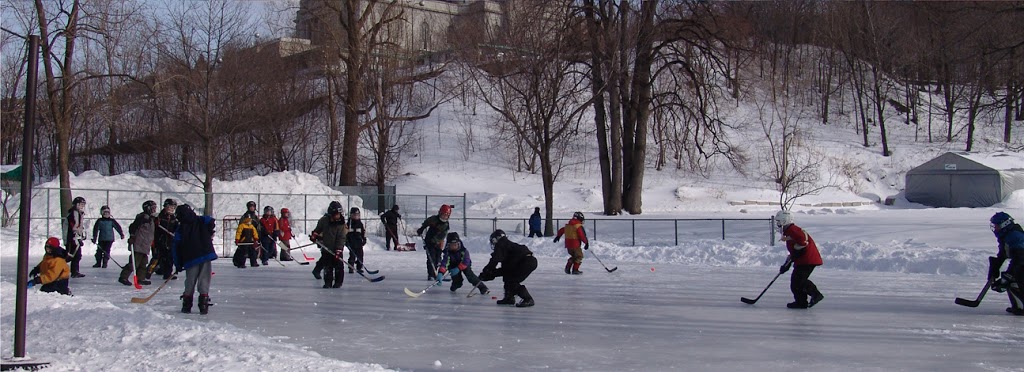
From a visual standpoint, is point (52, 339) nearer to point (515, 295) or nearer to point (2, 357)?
point (2, 357)

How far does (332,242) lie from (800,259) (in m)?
7.10

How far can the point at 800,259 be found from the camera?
1059 centimetres

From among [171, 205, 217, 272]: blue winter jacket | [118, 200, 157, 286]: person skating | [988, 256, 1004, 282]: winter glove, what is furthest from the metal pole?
[988, 256, 1004, 282]: winter glove

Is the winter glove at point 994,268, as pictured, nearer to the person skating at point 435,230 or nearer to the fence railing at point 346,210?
the person skating at point 435,230

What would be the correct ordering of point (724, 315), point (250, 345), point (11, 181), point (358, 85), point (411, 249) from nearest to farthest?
point (250, 345)
point (724, 315)
point (411, 249)
point (11, 181)
point (358, 85)

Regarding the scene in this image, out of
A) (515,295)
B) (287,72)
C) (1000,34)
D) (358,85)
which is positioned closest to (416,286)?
(515,295)

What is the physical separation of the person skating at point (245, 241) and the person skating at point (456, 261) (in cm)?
677

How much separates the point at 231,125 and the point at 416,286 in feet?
63.1

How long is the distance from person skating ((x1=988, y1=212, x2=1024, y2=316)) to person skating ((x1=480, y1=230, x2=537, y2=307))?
18.3ft

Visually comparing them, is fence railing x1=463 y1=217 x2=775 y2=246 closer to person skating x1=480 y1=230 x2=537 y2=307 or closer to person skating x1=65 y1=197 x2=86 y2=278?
person skating x1=480 y1=230 x2=537 y2=307

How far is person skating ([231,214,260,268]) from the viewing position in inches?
688

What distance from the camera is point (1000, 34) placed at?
58.2 feet

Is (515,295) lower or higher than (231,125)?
lower

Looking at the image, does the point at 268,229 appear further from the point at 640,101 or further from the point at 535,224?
the point at 640,101
